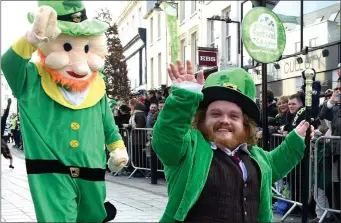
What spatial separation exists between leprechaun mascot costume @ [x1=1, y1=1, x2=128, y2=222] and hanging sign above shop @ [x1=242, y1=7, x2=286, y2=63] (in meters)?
2.44

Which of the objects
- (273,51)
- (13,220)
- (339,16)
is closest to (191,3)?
(339,16)

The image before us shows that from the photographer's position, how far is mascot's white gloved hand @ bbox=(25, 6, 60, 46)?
347cm

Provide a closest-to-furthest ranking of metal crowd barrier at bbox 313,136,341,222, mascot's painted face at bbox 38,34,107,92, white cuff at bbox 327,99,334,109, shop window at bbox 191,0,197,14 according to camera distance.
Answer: mascot's painted face at bbox 38,34,107,92 < metal crowd barrier at bbox 313,136,341,222 < white cuff at bbox 327,99,334,109 < shop window at bbox 191,0,197,14

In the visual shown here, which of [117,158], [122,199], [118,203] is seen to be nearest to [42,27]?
[117,158]

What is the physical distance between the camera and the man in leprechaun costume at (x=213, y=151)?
221 centimetres

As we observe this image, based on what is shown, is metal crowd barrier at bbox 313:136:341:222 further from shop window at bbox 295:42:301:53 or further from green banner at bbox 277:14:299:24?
green banner at bbox 277:14:299:24

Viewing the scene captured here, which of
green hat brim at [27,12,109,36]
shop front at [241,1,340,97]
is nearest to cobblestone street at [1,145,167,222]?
green hat brim at [27,12,109,36]

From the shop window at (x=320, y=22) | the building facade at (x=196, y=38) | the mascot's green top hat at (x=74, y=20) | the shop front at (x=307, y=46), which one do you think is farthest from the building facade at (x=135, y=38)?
the mascot's green top hat at (x=74, y=20)

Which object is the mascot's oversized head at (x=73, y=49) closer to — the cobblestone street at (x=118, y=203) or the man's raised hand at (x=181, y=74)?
the man's raised hand at (x=181, y=74)

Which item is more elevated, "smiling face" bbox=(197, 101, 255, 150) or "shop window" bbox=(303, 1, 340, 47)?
"shop window" bbox=(303, 1, 340, 47)

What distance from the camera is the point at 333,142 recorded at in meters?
5.69

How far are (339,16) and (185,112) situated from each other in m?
11.0

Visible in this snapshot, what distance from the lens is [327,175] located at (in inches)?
229

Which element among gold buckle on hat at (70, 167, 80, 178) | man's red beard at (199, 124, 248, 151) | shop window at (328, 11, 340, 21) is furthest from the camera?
shop window at (328, 11, 340, 21)
